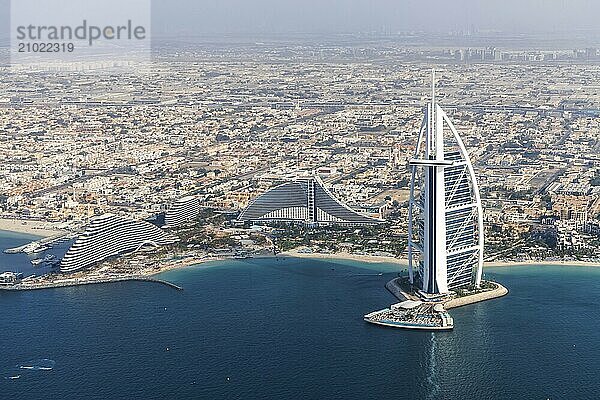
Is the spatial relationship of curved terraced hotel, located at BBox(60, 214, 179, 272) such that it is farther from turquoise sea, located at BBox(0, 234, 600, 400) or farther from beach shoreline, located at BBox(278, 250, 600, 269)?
beach shoreline, located at BBox(278, 250, 600, 269)

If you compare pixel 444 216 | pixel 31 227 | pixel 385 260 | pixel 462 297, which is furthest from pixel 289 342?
pixel 31 227

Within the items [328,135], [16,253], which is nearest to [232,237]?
[16,253]

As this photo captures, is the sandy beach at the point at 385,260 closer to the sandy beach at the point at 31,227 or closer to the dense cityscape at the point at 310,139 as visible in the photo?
the dense cityscape at the point at 310,139

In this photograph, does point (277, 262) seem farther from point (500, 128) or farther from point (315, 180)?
point (500, 128)

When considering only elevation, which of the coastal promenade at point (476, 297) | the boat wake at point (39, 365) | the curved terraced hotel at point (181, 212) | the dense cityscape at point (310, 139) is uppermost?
the dense cityscape at point (310, 139)

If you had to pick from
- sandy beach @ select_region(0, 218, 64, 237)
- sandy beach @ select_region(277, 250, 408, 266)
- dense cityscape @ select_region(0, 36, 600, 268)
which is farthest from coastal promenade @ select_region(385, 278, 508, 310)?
sandy beach @ select_region(0, 218, 64, 237)

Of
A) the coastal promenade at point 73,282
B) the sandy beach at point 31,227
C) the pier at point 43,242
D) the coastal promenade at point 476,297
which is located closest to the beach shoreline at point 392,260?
the coastal promenade at point 476,297
